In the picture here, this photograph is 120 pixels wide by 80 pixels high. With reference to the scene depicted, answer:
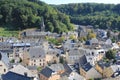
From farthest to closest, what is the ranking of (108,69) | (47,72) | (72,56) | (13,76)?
1. (72,56)
2. (108,69)
3. (47,72)
4. (13,76)

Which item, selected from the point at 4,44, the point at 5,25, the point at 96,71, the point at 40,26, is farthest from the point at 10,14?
the point at 96,71

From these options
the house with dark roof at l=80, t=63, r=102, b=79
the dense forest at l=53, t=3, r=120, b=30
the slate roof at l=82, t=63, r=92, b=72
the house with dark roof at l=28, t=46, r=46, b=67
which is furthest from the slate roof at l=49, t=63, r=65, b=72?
the dense forest at l=53, t=3, r=120, b=30

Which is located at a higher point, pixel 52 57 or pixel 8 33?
pixel 52 57

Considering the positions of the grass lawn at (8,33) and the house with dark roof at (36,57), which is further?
the grass lawn at (8,33)

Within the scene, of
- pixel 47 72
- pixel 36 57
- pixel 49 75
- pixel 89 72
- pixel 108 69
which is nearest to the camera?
pixel 49 75

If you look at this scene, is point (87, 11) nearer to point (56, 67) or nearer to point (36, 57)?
point (36, 57)

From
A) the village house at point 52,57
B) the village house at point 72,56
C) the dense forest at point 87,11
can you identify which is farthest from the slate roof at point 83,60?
the dense forest at point 87,11

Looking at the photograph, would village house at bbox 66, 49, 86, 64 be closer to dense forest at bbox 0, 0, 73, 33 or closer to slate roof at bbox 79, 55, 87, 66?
slate roof at bbox 79, 55, 87, 66

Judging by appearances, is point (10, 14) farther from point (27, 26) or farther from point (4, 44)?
point (4, 44)

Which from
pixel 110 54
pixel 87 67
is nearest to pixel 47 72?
pixel 87 67

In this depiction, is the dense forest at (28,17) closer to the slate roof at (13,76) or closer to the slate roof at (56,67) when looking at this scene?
the slate roof at (56,67)
